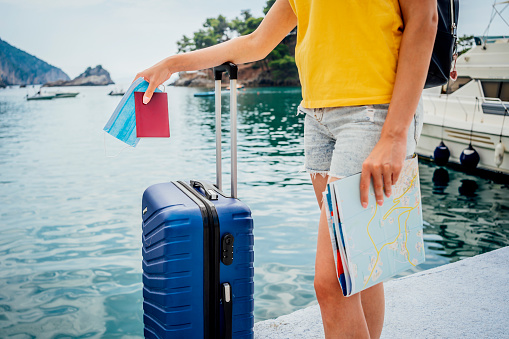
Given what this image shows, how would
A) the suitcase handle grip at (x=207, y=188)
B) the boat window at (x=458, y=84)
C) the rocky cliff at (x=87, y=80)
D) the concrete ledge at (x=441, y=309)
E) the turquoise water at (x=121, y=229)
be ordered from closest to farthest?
the suitcase handle grip at (x=207, y=188) < the concrete ledge at (x=441, y=309) < the turquoise water at (x=121, y=229) < the boat window at (x=458, y=84) < the rocky cliff at (x=87, y=80)

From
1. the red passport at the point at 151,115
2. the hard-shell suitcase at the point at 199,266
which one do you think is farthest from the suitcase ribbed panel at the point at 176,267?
the red passport at the point at 151,115

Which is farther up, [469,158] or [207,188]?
[207,188]

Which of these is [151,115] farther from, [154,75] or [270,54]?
[270,54]

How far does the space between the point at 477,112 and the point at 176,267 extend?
8.46 m

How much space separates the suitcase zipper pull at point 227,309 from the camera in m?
1.51

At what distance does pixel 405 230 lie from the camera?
1146mm

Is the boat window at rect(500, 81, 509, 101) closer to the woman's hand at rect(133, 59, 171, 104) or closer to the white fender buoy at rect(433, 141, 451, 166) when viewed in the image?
the white fender buoy at rect(433, 141, 451, 166)

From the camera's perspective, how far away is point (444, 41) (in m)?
1.08

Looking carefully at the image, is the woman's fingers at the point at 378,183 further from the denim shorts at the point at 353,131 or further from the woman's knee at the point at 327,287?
the woman's knee at the point at 327,287

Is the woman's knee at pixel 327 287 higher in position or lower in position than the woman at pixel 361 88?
lower

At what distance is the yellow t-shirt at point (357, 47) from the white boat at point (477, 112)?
7.86 m

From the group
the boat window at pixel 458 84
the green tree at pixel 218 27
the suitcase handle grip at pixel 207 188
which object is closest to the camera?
the suitcase handle grip at pixel 207 188

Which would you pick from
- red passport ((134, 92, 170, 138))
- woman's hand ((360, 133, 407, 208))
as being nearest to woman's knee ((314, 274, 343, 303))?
woman's hand ((360, 133, 407, 208))

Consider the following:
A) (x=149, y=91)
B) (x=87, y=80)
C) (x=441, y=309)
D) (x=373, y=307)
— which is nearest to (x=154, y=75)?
(x=149, y=91)
